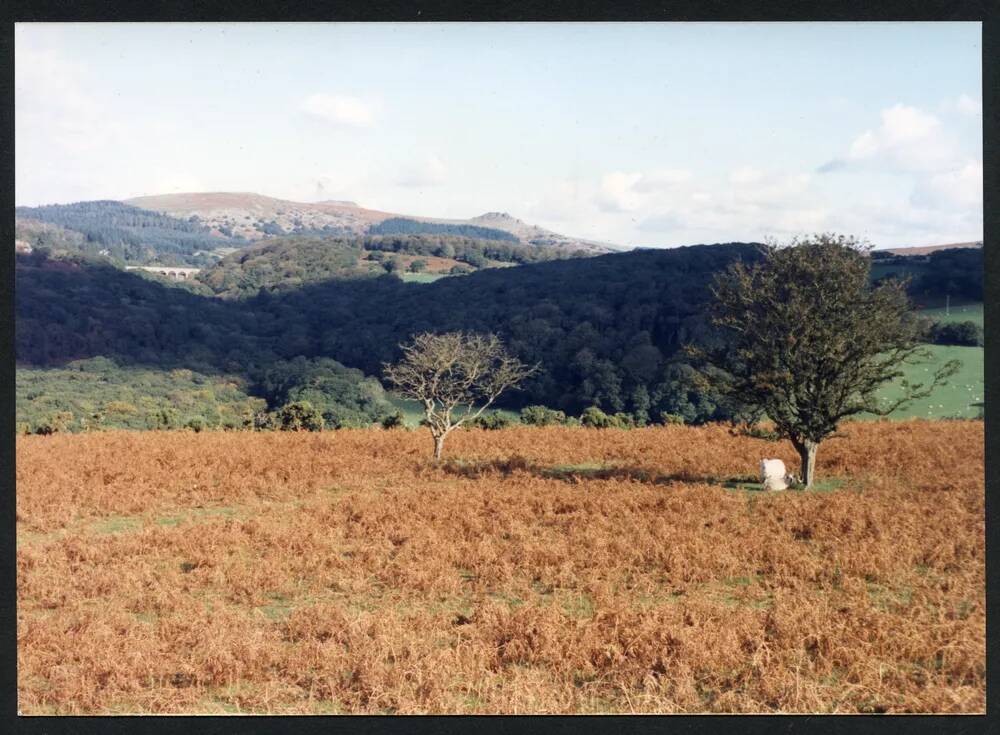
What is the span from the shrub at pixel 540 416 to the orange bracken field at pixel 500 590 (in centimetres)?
1168

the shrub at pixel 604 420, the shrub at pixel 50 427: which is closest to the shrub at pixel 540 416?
the shrub at pixel 604 420

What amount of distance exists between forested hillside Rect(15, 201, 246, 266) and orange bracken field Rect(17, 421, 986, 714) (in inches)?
1311

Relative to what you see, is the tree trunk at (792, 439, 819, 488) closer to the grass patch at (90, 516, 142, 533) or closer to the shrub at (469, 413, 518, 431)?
the grass patch at (90, 516, 142, 533)

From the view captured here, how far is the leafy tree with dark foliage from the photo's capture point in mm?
14016

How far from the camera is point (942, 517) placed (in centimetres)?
1202

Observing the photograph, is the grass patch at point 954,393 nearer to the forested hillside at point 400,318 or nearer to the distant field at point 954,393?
the distant field at point 954,393

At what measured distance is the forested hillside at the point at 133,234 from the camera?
4478cm

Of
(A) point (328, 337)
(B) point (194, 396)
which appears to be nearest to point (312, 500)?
(B) point (194, 396)

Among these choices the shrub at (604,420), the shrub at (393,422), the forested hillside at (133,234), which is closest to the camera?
the shrub at (604,420)

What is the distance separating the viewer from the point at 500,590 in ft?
31.0

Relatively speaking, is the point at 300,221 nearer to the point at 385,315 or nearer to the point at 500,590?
the point at 385,315

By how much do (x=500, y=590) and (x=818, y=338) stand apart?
8345 mm

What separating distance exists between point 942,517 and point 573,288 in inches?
1633

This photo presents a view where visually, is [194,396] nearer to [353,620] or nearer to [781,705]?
[353,620]
